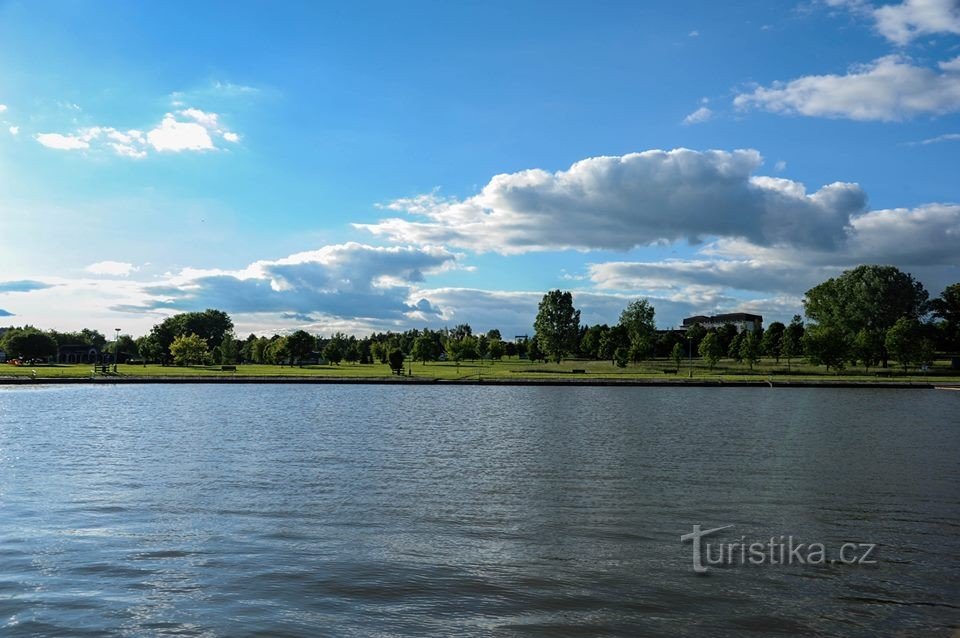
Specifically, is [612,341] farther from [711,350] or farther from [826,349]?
[826,349]

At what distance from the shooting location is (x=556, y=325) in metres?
172

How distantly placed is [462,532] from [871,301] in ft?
488

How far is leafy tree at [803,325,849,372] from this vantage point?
419 feet

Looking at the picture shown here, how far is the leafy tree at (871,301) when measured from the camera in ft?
468

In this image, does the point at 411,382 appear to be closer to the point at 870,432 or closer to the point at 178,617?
the point at 870,432

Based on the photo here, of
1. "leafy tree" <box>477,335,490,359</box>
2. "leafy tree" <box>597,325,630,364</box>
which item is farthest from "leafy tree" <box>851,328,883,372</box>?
"leafy tree" <box>477,335,490,359</box>

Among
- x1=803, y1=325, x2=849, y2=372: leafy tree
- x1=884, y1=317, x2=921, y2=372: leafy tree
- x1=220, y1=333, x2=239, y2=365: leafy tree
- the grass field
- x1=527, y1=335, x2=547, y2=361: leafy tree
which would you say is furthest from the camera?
x1=527, y1=335, x2=547, y2=361: leafy tree

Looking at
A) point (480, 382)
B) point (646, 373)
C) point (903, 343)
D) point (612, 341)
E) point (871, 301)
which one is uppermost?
point (871, 301)

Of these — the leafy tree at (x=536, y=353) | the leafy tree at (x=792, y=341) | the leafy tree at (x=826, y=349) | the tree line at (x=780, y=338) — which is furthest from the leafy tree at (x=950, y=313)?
the leafy tree at (x=536, y=353)

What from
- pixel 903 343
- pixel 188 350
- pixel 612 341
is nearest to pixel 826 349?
pixel 903 343

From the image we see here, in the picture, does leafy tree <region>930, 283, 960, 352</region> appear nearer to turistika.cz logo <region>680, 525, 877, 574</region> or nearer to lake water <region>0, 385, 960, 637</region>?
lake water <region>0, 385, 960, 637</region>

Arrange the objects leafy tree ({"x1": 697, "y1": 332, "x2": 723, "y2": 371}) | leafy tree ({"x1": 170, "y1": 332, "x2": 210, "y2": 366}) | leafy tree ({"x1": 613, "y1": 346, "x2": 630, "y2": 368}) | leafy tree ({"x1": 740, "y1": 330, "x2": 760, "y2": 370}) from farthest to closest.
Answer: leafy tree ({"x1": 170, "y1": 332, "x2": 210, "y2": 366}), leafy tree ({"x1": 613, "y1": 346, "x2": 630, "y2": 368}), leafy tree ({"x1": 697, "y1": 332, "x2": 723, "y2": 371}), leafy tree ({"x1": 740, "y1": 330, "x2": 760, "y2": 370})

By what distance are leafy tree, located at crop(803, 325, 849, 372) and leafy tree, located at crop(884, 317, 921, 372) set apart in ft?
24.4

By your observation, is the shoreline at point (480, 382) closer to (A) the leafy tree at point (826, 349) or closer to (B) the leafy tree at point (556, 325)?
(A) the leafy tree at point (826, 349)
